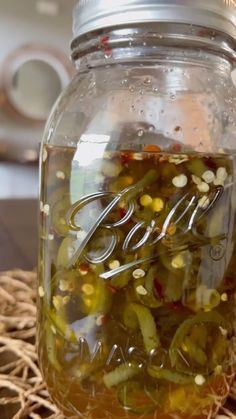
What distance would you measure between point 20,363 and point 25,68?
1885mm

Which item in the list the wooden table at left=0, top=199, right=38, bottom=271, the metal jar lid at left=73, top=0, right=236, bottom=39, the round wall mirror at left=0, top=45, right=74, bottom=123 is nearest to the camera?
the metal jar lid at left=73, top=0, right=236, bottom=39

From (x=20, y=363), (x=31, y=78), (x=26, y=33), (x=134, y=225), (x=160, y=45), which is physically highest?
(x=26, y=33)

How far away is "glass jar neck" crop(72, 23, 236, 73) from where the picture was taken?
377 millimetres

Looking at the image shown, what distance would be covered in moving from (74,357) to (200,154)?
0.16 m

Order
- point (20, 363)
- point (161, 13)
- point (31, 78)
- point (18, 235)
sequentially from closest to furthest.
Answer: point (161, 13) < point (20, 363) < point (18, 235) < point (31, 78)

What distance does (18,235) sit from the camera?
88 cm

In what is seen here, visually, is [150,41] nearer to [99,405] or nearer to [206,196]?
[206,196]

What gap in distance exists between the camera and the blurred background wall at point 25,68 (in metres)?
2.18

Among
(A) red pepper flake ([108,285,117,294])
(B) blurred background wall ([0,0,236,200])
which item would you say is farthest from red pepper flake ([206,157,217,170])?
(B) blurred background wall ([0,0,236,200])

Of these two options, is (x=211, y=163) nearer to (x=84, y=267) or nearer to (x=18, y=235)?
(x=84, y=267)

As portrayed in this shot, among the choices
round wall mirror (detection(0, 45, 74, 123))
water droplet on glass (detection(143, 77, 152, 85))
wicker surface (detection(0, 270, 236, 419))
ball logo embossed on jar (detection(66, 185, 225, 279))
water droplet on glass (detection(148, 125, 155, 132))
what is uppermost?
round wall mirror (detection(0, 45, 74, 123))

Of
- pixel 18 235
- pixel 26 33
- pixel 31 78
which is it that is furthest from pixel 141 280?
pixel 26 33

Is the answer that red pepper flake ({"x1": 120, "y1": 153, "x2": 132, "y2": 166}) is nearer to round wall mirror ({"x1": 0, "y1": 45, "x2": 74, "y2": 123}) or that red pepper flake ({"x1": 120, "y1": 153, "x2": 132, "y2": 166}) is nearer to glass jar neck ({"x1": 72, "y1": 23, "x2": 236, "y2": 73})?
glass jar neck ({"x1": 72, "y1": 23, "x2": 236, "y2": 73})

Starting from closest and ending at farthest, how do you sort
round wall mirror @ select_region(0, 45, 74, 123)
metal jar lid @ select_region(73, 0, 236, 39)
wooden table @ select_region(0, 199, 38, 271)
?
metal jar lid @ select_region(73, 0, 236, 39)
wooden table @ select_region(0, 199, 38, 271)
round wall mirror @ select_region(0, 45, 74, 123)
